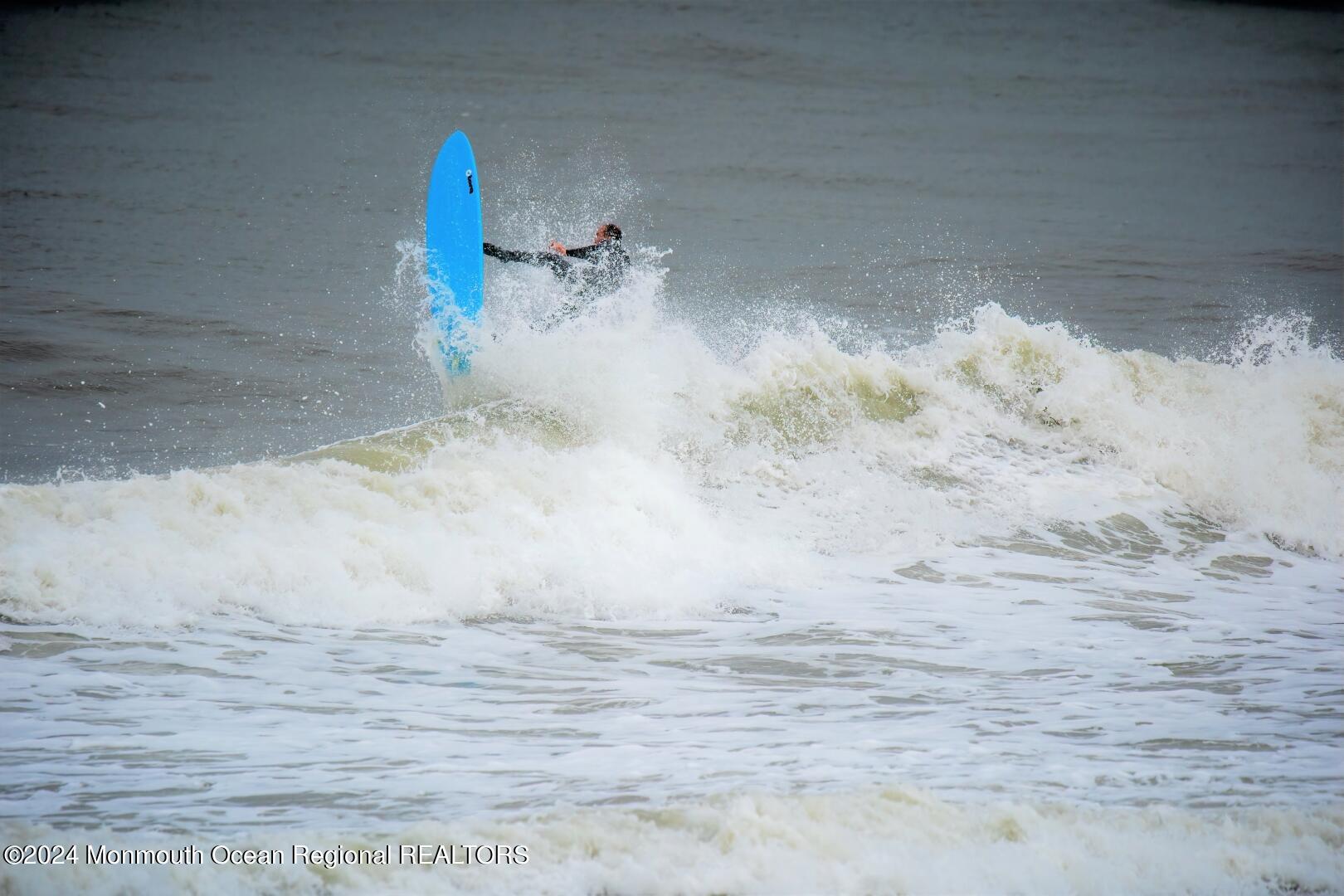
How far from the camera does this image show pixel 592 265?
8.25 m

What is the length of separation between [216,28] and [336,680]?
897 inches

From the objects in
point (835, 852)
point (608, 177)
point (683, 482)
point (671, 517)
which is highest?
point (608, 177)

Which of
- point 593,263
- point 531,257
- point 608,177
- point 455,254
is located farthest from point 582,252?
point 608,177

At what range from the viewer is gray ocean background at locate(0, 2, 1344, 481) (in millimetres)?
9641

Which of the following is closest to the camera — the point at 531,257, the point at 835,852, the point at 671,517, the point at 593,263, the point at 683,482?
the point at 835,852

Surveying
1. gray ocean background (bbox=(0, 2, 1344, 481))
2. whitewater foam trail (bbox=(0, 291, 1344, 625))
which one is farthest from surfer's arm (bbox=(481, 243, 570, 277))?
gray ocean background (bbox=(0, 2, 1344, 481))

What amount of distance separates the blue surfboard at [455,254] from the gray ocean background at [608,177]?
60 cm

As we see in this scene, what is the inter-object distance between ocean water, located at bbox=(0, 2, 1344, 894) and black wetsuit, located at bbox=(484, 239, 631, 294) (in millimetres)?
171

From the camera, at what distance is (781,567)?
6.41 meters

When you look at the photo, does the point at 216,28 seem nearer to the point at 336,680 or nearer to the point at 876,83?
the point at 876,83

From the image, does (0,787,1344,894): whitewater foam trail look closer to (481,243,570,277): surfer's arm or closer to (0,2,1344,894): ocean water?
(0,2,1344,894): ocean water

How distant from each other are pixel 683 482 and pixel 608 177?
9.83 meters

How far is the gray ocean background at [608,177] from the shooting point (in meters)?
9.64

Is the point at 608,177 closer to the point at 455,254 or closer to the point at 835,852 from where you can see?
the point at 455,254
